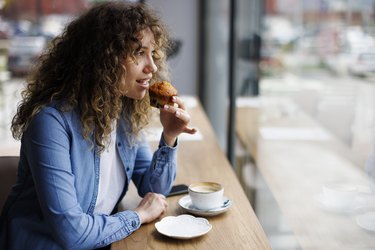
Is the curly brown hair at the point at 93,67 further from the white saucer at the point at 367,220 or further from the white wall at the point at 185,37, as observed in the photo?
the white wall at the point at 185,37

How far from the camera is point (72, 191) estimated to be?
1.25 m

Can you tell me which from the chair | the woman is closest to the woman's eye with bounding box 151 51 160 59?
the woman

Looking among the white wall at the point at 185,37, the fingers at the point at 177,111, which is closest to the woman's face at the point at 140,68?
the fingers at the point at 177,111

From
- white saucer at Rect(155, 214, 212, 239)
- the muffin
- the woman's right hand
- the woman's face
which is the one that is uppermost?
the woman's face

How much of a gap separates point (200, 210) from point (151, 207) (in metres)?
0.13

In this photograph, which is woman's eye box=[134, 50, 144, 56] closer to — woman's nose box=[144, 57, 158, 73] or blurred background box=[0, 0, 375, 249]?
woman's nose box=[144, 57, 158, 73]

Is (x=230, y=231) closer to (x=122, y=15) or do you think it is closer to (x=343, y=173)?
(x=343, y=173)

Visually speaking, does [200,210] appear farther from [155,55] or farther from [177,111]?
[155,55]

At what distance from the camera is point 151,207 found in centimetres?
140

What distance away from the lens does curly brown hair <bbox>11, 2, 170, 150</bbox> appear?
1338 mm

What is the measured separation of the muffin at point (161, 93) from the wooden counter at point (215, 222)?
301 mm

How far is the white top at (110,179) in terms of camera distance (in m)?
1.43

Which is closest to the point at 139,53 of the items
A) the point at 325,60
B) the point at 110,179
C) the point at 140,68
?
the point at 140,68

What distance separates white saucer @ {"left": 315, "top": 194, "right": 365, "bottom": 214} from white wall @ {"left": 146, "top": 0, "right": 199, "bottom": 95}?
3185 millimetres
